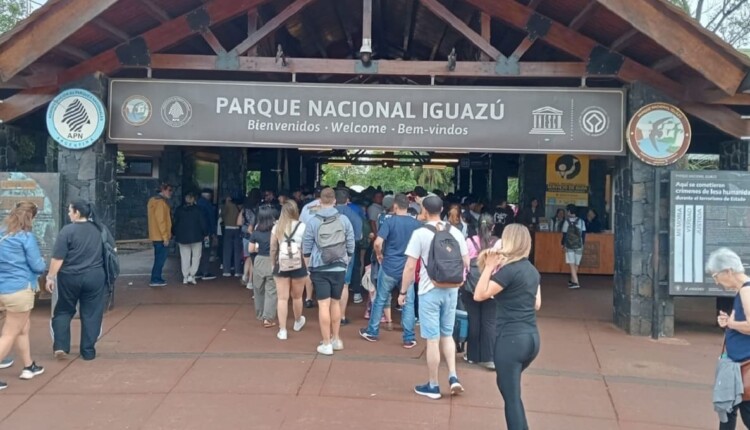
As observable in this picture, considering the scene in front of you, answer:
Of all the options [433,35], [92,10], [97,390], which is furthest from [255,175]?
[97,390]

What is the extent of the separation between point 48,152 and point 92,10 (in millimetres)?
4057

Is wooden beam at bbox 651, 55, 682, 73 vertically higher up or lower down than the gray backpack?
higher up

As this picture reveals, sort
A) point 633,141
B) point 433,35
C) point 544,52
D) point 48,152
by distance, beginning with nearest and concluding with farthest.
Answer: point 633,141 < point 544,52 < point 48,152 < point 433,35

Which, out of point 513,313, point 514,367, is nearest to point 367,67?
point 513,313

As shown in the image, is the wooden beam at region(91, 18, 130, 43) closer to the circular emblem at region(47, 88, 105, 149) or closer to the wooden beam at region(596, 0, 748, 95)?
the circular emblem at region(47, 88, 105, 149)

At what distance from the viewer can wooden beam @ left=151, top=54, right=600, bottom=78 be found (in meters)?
8.20

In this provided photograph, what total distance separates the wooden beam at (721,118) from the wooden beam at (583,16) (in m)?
1.63

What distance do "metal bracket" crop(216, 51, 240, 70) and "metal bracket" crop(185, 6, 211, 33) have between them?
0.41 metres

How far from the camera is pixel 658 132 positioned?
8070 millimetres

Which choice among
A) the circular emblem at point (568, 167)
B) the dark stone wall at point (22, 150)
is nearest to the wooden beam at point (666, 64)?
the circular emblem at point (568, 167)

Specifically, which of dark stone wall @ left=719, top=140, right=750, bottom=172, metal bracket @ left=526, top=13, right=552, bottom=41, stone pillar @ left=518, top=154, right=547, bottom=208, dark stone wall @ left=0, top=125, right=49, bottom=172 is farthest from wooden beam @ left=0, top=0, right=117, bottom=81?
stone pillar @ left=518, top=154, right=547, bottom=208

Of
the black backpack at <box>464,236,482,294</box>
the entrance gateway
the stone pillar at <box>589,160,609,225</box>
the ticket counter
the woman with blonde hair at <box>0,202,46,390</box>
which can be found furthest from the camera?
the stone pillar at <box>589,160,609,225</box>

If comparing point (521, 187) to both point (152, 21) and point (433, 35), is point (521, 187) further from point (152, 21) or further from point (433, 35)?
point (152, 21)

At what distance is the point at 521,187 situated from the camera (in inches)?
Result: 603
